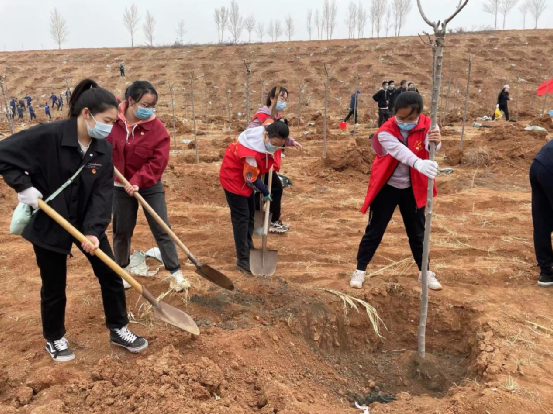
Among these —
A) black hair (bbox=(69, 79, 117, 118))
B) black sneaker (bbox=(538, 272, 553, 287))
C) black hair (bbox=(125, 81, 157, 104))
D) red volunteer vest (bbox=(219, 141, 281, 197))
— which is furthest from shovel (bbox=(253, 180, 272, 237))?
black sneaker (bbox=(538, 272, 553, 287))

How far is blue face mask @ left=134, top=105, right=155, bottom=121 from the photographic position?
121 inches

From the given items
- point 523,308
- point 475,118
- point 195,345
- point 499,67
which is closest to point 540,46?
point 499,67

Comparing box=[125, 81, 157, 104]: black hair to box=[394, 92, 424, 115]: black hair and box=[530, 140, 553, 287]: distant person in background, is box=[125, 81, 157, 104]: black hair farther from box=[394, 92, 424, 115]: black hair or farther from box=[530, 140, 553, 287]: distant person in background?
box=[530, 140, 553, 287]: distant person in background

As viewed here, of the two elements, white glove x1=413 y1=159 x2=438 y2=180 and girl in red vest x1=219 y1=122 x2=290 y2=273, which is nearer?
white glove x1=413 y1=159 x2=438 y2=180

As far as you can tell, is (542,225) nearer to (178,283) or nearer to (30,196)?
(178,283)

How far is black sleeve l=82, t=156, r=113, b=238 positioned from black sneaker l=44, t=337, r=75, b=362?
0.76m

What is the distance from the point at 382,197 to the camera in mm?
3379

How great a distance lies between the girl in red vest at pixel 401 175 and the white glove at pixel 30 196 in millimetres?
2246

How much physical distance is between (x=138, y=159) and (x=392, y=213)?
206 centimetres

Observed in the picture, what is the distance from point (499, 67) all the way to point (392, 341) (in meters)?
29.7

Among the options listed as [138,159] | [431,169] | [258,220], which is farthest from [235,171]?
[431,169]

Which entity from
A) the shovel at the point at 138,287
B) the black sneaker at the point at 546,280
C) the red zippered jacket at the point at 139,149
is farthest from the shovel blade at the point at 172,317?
the black sneaker at the point at 546,280

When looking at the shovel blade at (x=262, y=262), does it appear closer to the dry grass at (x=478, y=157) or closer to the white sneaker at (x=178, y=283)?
the white sneaker at (x=178, y=283)

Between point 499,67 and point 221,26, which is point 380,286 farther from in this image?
point 221,26
